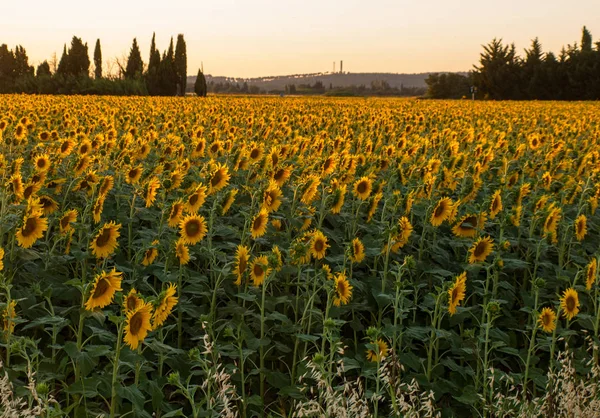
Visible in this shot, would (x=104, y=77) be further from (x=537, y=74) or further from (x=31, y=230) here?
(x=31, y=230)

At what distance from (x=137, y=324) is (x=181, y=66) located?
159ft

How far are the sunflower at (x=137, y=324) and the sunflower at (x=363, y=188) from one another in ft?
9.39

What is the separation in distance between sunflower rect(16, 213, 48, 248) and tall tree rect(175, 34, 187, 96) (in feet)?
152

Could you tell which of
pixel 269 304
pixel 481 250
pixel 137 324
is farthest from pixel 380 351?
pixel 137 324

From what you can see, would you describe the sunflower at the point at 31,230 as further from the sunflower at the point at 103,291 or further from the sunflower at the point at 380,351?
the sunflower at the point at 380,351

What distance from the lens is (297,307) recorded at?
4.98 metres

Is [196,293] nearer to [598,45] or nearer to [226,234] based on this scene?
[226,234]

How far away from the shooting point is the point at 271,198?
5426 mm

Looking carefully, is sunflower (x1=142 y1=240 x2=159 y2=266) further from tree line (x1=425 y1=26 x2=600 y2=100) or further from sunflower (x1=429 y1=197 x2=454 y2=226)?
tree line (x1=425 y1=26 x2=600 y2=100)

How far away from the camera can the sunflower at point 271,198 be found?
17.6ft

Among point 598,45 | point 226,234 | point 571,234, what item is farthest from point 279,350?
point 598,45

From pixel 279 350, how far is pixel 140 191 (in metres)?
1.75

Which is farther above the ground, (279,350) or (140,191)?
(140,191)

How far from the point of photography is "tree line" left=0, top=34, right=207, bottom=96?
42.8 meters
